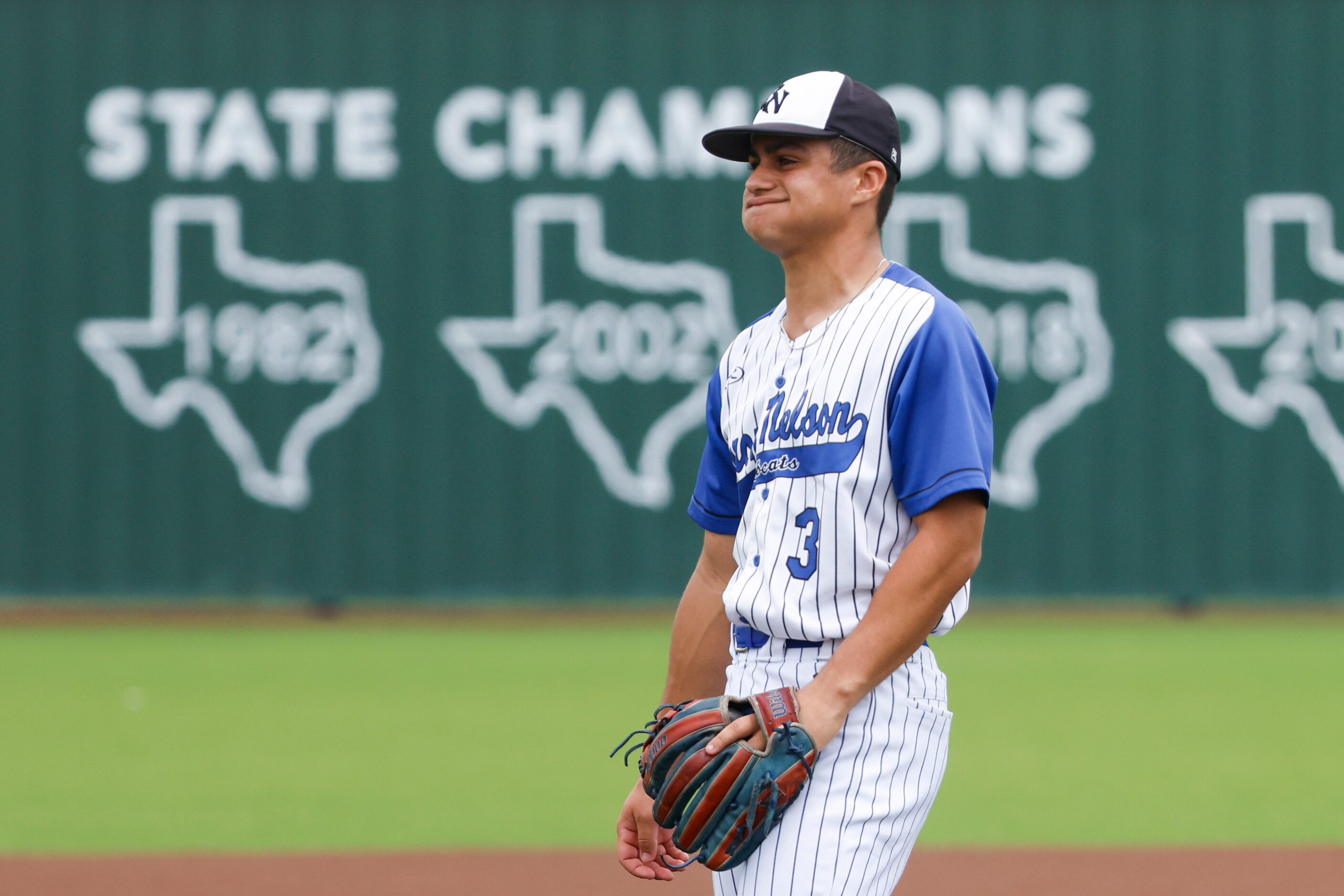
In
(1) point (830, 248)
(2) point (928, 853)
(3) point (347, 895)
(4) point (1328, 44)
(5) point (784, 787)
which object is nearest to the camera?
(5) point (784, 787)

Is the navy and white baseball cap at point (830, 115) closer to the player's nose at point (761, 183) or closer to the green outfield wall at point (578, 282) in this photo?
the player's nose at point (761, 183)

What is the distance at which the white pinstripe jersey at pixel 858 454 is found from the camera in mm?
2061

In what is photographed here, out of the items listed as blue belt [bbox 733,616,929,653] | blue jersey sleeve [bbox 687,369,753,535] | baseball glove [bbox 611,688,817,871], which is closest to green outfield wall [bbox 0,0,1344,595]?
blue jersey sleeve [bbox 687,369,753,535]

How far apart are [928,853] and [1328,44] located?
7250mm

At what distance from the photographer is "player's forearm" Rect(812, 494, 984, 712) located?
202 centimetres

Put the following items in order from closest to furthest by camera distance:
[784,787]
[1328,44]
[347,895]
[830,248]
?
[784,787], [830,248], [347,895], [1328,44]

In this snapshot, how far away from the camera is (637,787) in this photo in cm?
235

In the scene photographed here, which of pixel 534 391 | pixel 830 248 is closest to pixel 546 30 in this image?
pixel 534 391

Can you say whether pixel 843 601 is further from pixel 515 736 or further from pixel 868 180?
pixel 515 736

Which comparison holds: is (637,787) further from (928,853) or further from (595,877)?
(928,853)

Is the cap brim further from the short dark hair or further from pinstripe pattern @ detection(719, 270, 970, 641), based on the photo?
pinstripe pattern @ detection(719, 270, 970, 641)

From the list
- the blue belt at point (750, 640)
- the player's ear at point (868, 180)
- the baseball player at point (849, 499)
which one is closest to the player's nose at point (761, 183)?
the baseball player at point (849, 499)

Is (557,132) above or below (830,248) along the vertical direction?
above

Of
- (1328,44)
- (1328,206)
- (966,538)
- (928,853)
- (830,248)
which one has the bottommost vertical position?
(928,853)
